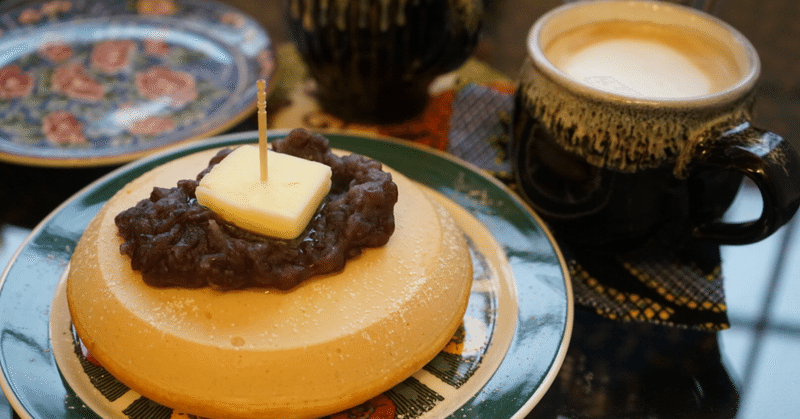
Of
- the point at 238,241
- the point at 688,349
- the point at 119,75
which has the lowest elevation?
the point at 688,349

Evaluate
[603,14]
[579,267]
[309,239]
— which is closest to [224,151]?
[309,239]

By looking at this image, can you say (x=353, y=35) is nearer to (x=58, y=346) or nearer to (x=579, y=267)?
(x=579, y=267)

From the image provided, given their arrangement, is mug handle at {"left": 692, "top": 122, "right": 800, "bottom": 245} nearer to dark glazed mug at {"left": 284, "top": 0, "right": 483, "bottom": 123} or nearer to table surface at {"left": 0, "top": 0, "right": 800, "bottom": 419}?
table surface at {"left": 0, "top": 0, "right": 800, "bottom": 419}

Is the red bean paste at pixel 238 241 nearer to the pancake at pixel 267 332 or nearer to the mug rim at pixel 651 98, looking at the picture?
the pancake at pixel 267 332

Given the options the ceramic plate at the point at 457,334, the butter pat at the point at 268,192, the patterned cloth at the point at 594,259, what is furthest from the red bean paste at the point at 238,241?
the patterned cloth at the point at 594,259

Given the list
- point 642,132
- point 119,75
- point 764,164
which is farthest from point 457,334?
point 119,75

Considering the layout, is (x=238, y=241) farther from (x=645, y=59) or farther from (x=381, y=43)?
(x=645, y=59)

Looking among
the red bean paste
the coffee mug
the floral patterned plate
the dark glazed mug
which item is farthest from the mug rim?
the floral patterned plate
